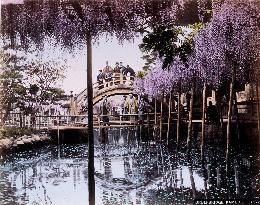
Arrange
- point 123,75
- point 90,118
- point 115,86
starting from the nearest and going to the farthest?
point 90,118 < point 123,75 < point 115,86

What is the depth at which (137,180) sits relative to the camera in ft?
20.9

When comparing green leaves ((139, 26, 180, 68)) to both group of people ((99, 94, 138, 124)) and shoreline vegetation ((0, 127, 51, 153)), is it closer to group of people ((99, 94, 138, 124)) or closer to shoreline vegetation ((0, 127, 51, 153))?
shoreline vegetation ((0, 127, 51, 153))

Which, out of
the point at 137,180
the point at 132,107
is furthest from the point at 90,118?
the point at 132,107

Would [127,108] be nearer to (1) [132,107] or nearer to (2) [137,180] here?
(1) [132,107]

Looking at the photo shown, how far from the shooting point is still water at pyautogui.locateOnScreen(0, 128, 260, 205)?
16.8 ft

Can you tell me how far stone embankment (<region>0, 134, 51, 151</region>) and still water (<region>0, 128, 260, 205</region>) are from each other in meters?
0.19

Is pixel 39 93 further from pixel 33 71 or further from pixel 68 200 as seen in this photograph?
pixel 68 200

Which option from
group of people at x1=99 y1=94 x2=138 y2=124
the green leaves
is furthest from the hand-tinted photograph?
group of people at x1=99 y1=94 x2=138 y2=124

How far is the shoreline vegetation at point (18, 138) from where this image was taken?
525cm

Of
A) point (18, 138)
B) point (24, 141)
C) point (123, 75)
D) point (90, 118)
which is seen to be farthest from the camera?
point (24, 141)

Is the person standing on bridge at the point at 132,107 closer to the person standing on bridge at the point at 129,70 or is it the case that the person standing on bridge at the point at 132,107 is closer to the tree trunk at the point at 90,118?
the person standing on bridge at the point at 129,70

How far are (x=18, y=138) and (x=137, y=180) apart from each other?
220cm

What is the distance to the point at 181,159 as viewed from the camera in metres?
8.27

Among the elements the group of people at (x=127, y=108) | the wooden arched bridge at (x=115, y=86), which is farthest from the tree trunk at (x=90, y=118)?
the group of people at (x=127, y=108)
